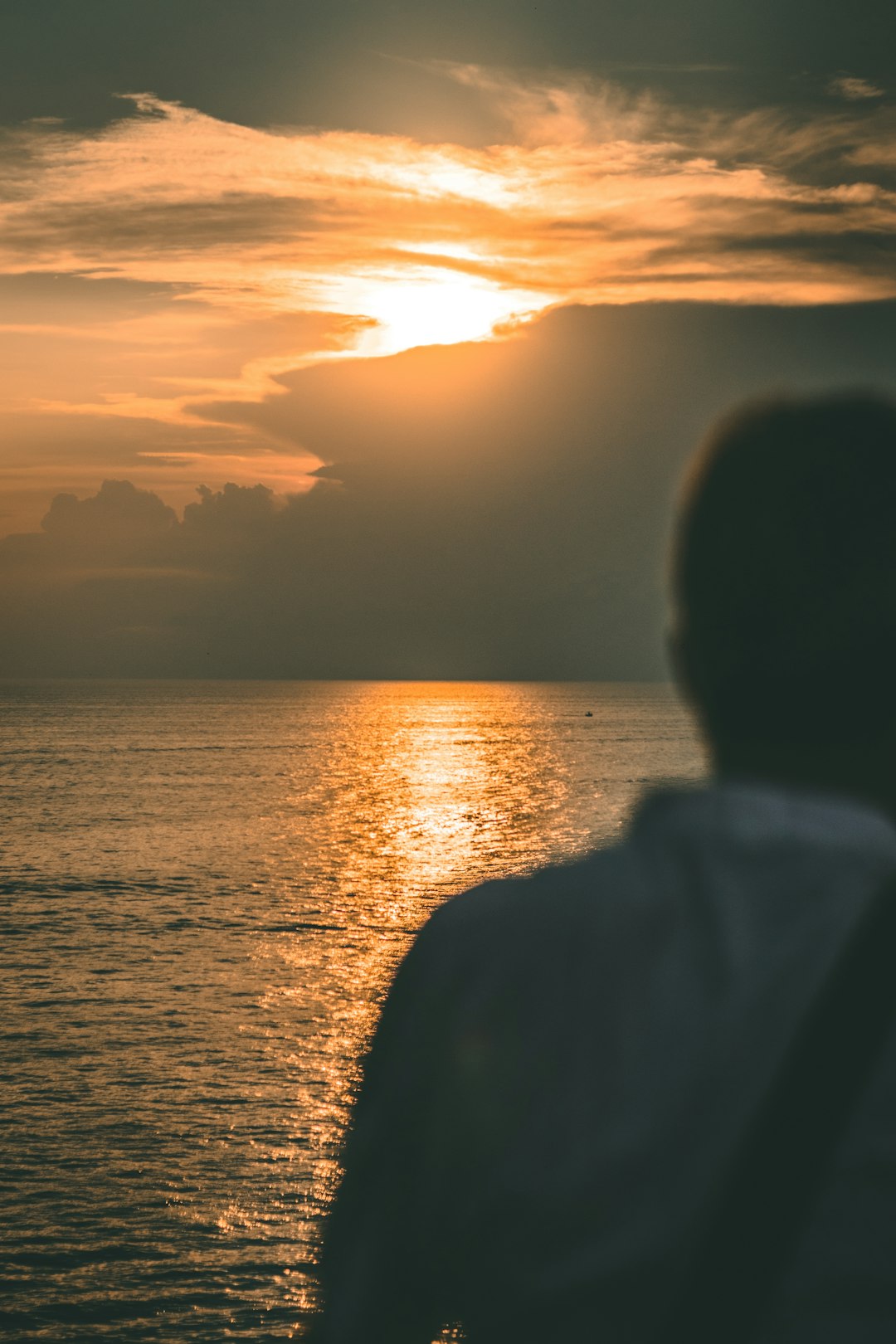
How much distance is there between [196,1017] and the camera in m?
33.9

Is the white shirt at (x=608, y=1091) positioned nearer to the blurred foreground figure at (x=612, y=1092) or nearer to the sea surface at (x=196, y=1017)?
the blurred foreground figure at (x=612, y=1092)

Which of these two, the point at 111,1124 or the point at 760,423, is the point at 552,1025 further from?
the point at 111,1124

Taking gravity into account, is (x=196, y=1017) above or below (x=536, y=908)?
below

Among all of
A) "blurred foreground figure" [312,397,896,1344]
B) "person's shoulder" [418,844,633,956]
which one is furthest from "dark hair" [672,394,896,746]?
"person's shoulder" [418,844,633,956]

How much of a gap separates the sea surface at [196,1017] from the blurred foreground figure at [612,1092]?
33 centimetres

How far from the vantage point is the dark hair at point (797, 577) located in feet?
5.50

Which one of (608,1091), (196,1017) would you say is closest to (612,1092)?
(608,1091)

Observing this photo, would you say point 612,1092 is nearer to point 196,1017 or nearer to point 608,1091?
point 608,1091

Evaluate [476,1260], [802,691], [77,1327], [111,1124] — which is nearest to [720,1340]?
[476,1260]

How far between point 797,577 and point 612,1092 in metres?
0.74

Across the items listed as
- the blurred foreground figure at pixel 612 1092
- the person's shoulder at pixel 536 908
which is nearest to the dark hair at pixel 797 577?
the blurred foreground figure at pixel 612 1092

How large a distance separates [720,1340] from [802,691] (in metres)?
0.83

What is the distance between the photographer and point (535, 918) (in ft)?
4.88

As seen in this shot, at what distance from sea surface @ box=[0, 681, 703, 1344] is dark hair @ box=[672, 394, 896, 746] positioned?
47cm
